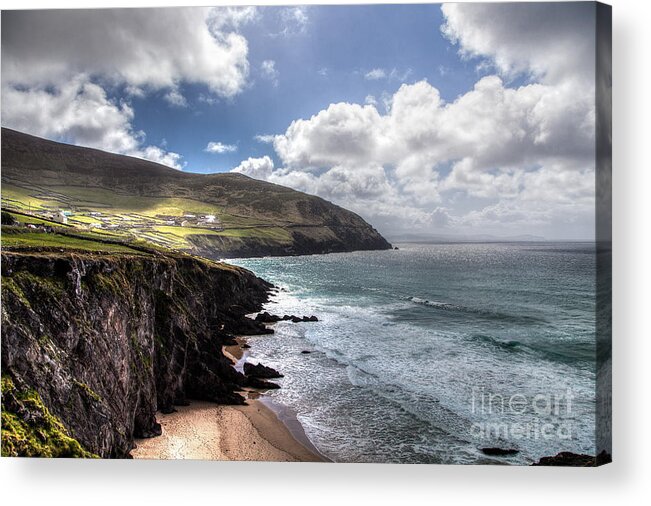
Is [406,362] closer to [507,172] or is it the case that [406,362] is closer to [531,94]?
[507,172]

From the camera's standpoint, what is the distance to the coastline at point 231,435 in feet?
22.4

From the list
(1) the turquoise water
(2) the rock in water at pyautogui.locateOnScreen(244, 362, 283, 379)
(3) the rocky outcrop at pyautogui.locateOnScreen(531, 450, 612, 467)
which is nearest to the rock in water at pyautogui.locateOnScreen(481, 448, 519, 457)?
(1) the turquoise water

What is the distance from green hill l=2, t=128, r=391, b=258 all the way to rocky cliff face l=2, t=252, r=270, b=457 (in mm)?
812

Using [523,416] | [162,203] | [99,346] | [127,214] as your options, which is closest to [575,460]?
[523,416]

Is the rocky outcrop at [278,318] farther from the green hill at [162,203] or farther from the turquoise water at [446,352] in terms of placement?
the green hill at [162,203]

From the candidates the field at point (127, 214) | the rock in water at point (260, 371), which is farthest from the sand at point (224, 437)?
the field at point (127, 214)

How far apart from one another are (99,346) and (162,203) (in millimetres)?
3420

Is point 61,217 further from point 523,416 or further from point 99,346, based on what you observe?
point 523,416

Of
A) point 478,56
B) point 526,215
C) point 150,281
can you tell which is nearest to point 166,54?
point 150,281

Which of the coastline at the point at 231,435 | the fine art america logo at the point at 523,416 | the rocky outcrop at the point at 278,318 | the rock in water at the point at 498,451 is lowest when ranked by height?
the coastline at the point at 231,435

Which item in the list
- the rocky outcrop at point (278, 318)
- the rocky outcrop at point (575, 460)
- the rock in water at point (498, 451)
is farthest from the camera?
the rocky outcrop at point (278, 318)

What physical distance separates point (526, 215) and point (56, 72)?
883cm

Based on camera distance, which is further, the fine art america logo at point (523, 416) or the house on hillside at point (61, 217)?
the house on hillside at point (61, 217)

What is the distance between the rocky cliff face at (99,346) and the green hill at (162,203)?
81cm
